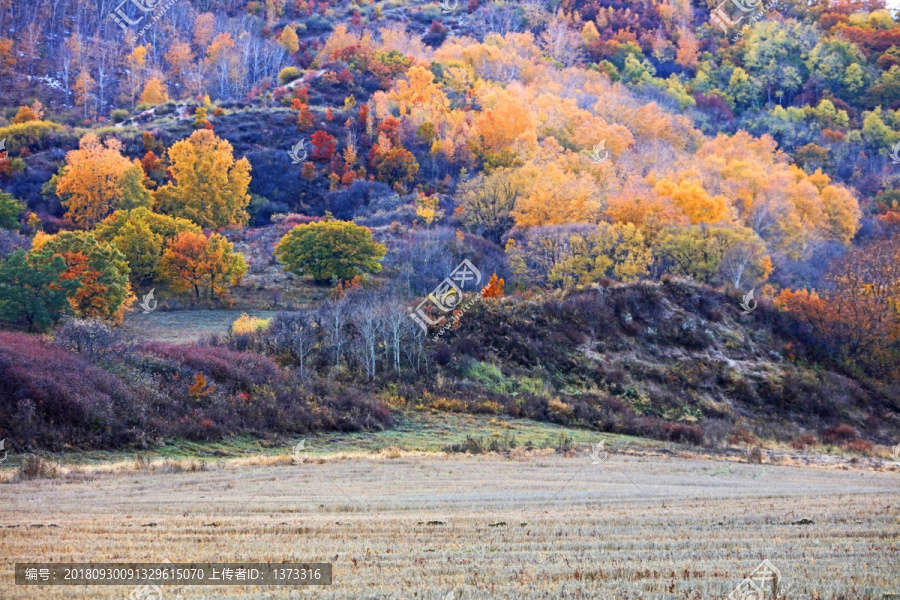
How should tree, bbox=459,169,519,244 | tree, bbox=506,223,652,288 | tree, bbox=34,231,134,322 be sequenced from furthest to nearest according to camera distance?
tree, bbox=459,169,519,244, tree, bbox=506,223,652,288, tree, bbox=34,231,134,322

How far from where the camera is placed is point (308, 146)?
283ft

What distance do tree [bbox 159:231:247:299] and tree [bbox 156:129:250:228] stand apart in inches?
644

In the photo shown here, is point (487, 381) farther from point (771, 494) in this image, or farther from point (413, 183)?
point (413, 183)

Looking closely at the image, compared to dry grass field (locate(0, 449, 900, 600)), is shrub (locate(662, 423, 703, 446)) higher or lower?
lower

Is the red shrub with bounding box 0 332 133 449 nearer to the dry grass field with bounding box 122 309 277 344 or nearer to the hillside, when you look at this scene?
the hillside

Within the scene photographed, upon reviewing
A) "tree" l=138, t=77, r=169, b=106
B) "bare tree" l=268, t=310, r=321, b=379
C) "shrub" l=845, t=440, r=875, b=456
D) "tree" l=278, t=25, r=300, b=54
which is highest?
"tree" l=278, t=25, r=300, b=54

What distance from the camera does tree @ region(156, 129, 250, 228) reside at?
6744 cm

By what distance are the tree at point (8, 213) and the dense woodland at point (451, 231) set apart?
0.56 ft

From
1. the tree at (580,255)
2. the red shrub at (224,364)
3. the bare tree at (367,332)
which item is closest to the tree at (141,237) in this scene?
the bare tree at (367,332)

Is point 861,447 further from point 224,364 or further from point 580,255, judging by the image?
point 224,364

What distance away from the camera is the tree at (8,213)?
196 ft

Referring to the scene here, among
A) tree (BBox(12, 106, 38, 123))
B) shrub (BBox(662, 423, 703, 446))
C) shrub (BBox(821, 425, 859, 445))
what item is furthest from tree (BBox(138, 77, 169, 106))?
shrub (BBox(821, 425, 859, 445))

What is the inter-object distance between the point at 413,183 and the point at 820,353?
45.0 m

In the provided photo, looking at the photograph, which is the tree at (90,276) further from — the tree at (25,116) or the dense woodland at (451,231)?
the tree at (25,116)
